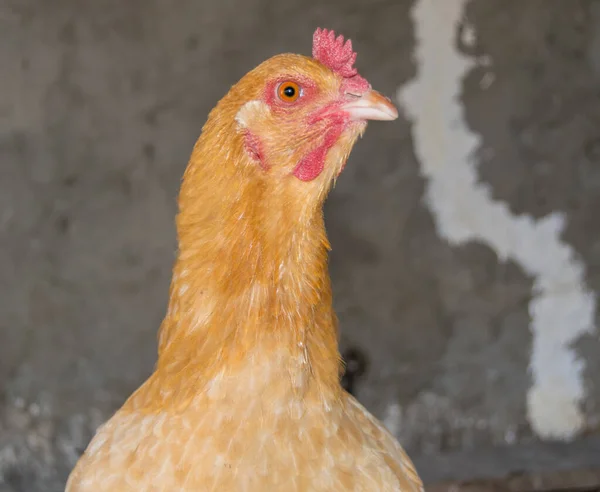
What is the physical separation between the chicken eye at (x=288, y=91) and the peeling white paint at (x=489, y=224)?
1387mm

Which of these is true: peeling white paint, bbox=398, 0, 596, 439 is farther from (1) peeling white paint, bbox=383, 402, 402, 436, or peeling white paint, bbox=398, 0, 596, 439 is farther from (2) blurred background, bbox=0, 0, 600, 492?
(1) peeling white paint, bbox=383, 402, 402, 436

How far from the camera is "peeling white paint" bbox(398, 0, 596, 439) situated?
2.35 m

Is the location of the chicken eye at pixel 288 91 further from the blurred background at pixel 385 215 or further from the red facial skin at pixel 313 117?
the blurred background at pixel 385 215

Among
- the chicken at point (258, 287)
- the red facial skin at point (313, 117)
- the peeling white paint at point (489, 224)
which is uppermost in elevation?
the peeling white paint at point (489, 224)

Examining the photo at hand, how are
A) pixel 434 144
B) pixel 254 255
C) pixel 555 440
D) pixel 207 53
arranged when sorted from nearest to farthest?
pixel 254 255 < pixel 207 53 < pixel 434 144 < pixel 555 440

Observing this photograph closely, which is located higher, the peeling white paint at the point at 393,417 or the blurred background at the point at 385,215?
the blurred background at the point at 385,215

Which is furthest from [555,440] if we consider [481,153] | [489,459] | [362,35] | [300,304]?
[300,304]

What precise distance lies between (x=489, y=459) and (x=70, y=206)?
1.90 meters

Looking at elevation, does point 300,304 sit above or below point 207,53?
below

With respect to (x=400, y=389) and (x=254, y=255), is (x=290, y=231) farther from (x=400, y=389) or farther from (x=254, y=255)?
(x=400, y=389)

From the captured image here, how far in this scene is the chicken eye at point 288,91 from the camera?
3.41 ft

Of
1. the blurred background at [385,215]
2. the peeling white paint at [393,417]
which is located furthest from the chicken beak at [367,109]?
the peeling white paint at [393,417]

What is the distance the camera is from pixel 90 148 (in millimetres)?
2291

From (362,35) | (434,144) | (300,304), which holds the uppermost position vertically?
(362,35)
